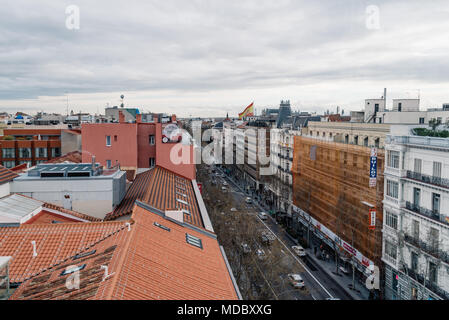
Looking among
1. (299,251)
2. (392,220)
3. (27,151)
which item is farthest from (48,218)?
(27,151)

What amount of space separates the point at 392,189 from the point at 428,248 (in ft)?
19.7

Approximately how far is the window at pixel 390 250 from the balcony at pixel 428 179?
19.1ft

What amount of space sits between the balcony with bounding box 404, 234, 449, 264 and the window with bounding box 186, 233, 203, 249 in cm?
1716

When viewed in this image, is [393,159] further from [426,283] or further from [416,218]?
[426,283]

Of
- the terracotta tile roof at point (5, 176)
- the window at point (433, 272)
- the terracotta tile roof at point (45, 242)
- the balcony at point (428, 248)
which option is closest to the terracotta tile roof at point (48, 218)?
the terracotta tile roof at point (45, 242)

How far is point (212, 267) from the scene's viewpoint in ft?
47.7

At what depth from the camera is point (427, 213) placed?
27.1 m

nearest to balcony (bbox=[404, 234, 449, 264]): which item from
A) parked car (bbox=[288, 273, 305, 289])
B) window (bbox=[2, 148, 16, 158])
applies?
parked car (bbox=[288, 273, 305, 289])

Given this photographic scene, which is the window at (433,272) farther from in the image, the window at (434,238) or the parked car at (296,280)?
the parked car at (296,280)

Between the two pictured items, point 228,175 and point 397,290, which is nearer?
point 397,290
